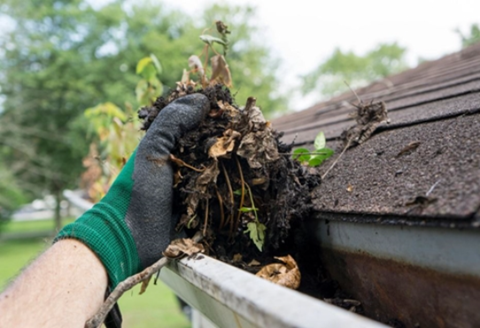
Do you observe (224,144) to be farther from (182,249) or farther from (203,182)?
(182,249)

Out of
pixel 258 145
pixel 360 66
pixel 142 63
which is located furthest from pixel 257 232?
pixel 360 66

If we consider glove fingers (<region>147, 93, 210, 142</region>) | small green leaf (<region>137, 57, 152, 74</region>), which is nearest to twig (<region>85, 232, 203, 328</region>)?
glove fingers (<region>147, 93, 210, 142</region>)

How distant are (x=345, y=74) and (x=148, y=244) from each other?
3213 centimetres

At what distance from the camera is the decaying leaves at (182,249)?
40.3 inches

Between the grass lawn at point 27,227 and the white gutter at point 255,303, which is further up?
the white gutter at point 255,303

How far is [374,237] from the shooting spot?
83 cm

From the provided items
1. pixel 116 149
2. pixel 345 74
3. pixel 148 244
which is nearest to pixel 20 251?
pixel 116 149

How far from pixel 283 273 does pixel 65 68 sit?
1734cm

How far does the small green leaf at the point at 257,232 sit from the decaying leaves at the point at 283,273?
75 millimetres

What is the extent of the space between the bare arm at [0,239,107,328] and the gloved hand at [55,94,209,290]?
40mm

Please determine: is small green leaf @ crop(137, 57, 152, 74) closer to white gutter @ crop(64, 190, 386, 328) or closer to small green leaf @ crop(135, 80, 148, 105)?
small green leaf @ crop(135, 80, 148, 105)

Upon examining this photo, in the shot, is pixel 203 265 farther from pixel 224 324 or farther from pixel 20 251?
pixel 20 251

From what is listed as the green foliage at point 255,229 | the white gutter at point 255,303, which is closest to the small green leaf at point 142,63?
the green foliage at point 255,229

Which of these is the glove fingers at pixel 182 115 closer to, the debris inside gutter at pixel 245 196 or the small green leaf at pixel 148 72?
the debris inside gutter at pixel 245 196
